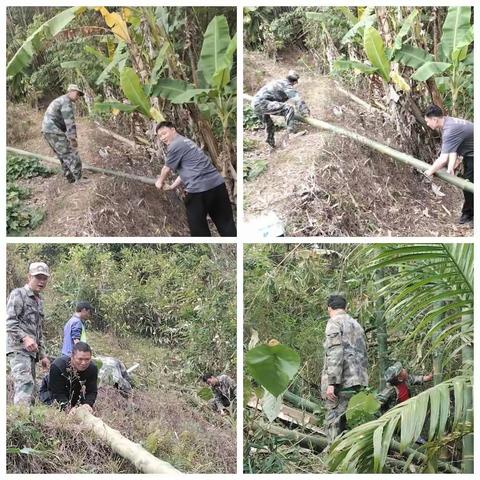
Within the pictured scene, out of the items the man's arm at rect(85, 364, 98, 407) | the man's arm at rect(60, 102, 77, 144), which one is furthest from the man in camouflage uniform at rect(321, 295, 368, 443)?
the man's arm at rect(60, 102, 77, 144)

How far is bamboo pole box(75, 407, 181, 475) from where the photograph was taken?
5.00 metres

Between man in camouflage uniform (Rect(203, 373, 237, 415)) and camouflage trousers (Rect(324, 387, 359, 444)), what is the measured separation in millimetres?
637

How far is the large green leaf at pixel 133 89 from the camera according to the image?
5359 mm

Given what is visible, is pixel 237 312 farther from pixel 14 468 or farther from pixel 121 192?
pixel 14 468

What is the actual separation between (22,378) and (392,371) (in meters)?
2.46

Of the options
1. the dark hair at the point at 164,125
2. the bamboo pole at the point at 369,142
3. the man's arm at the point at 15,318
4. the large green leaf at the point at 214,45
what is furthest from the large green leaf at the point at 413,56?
the man's arm at the point at 15,318

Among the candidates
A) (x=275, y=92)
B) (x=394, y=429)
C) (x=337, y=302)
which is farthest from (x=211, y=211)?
(x=394, y=429)

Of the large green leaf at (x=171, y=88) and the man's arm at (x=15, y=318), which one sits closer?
the man's arm at (x=15, y=318)

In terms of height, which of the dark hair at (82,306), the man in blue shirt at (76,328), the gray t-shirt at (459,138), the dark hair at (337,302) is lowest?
the man in blue shirt at (76,328)

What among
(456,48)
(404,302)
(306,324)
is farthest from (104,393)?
(456,48)

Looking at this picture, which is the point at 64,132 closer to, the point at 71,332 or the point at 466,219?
the point at 71,332

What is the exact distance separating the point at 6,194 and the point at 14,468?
186 centimetres

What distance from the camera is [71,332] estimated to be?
211 inches

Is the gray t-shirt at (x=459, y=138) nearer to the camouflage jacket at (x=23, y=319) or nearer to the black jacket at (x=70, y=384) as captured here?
the black jacket at (x=70, y=384)
